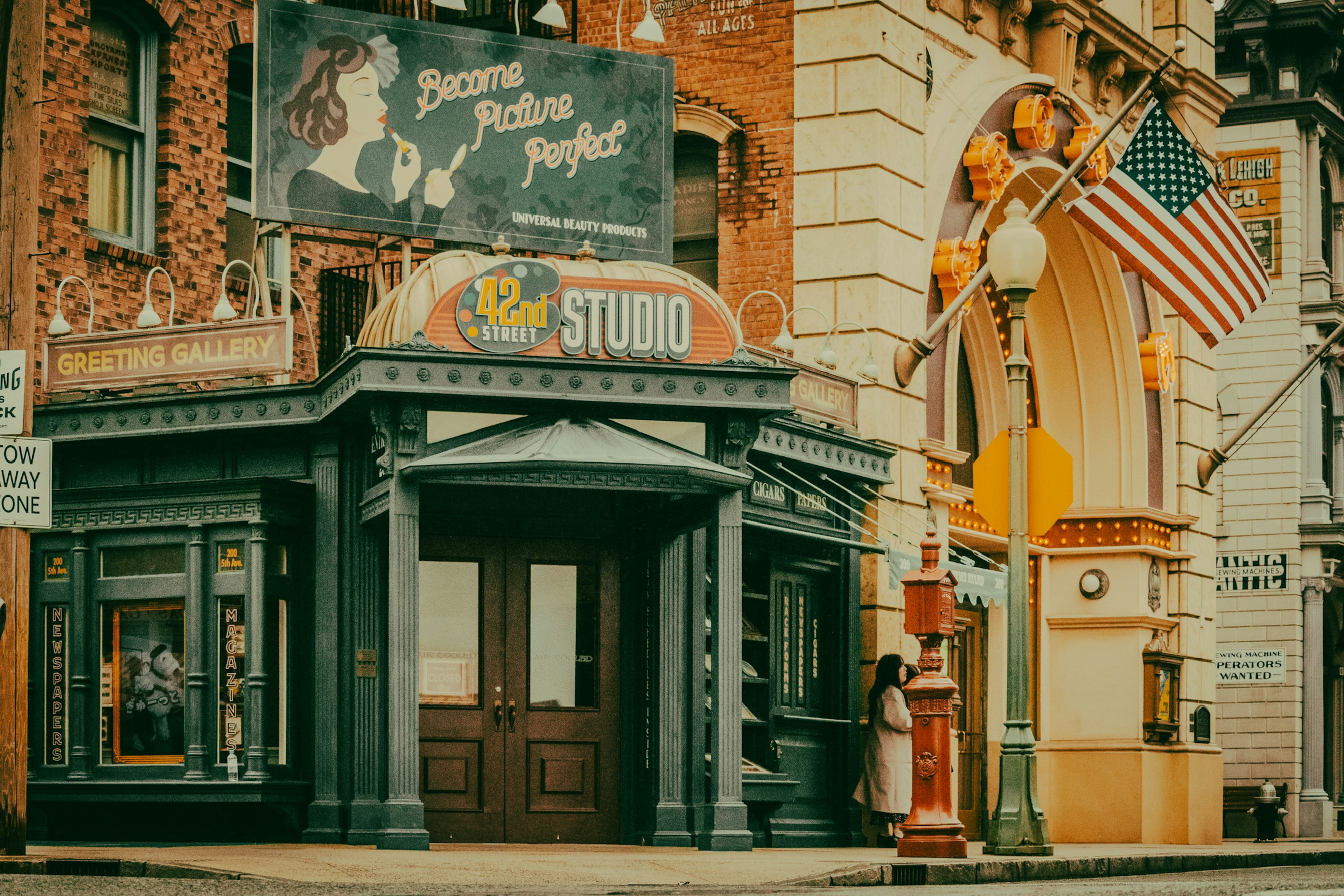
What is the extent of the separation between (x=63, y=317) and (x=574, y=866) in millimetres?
7384

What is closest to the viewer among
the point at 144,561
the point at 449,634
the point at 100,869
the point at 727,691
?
the point at 100,869

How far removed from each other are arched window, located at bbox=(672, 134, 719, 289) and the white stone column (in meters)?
19.9

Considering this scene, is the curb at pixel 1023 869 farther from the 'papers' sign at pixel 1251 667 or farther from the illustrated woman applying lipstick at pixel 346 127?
the 'papers' sign at pixel 1251 667

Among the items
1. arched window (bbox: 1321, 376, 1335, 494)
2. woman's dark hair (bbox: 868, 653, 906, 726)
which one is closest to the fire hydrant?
arched window (bbox: 1321, 376, 1335, 494)

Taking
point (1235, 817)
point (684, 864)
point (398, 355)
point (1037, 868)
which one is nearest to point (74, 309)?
point (398, 355)

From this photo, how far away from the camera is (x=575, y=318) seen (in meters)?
16.3

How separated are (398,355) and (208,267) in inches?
181

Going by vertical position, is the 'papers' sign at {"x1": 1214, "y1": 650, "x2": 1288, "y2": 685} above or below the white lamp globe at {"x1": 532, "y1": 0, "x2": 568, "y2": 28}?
below

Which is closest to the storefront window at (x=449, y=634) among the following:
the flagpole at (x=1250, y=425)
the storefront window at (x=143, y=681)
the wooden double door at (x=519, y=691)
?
the wooden double door at (x=519, y=691)

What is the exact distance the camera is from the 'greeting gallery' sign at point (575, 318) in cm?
1606

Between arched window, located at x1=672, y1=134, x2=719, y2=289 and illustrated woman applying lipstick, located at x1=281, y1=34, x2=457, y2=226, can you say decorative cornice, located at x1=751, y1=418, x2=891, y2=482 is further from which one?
illustrated woman applying lipstick, located at x1=281, y1=34, x2=457, y2=226

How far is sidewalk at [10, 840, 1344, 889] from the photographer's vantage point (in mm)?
12805

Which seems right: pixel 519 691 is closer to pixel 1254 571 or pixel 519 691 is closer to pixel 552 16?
pixel 552 16

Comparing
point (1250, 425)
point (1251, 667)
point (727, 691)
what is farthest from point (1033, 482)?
point (1251, 667)
